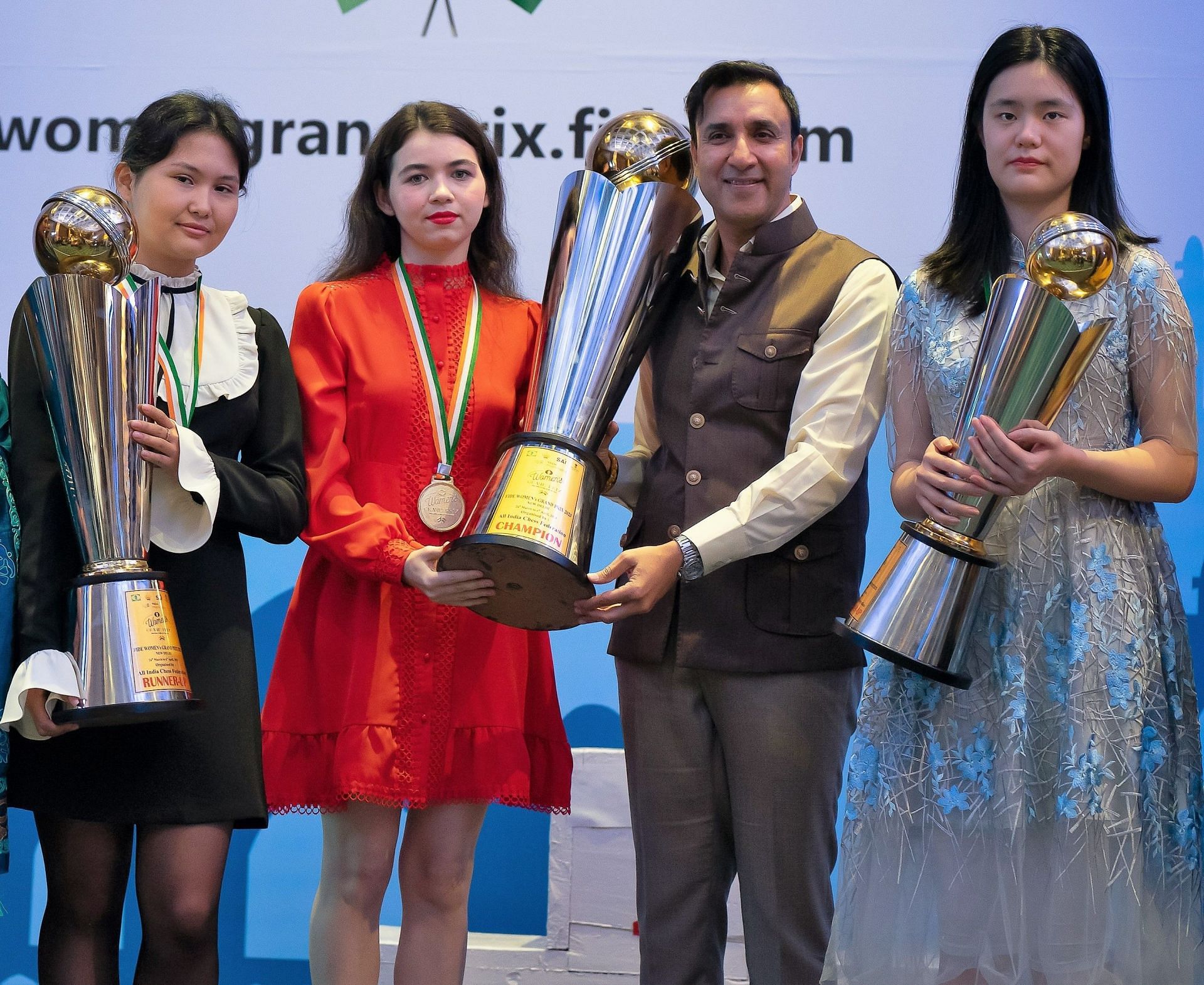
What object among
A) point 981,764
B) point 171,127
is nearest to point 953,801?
point 981,764

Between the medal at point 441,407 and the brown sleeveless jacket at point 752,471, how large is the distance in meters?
0.30

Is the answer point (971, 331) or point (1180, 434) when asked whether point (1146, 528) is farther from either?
point (971, 331)

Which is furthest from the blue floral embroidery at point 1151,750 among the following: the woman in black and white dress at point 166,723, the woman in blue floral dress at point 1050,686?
the woman in black and white dress at point 166,723

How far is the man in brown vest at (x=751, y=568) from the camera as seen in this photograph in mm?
2041

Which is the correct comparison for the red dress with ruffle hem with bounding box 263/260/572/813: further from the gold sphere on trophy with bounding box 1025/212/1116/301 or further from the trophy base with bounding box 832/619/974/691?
the gold sphere on trophy with bounding box 1025/212/1116/301

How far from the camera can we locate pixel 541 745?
2283 millimetres

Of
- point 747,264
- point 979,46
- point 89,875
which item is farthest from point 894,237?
point 89,875

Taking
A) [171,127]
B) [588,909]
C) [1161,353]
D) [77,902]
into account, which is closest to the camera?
[1161,353]

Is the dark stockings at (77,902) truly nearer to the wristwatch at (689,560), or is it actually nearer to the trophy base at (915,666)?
the wristwatch at (689,560)

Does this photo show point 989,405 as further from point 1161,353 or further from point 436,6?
Result: point 436,6

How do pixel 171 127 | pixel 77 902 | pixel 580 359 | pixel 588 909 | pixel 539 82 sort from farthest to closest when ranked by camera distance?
pixel 539 82 < pixel 588 909 < pixel 171 127 < pixel 580 359 < pixel 77 902

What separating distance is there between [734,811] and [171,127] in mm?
1346

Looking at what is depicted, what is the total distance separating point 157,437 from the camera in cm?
191

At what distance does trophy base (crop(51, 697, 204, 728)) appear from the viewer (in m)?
1.79
